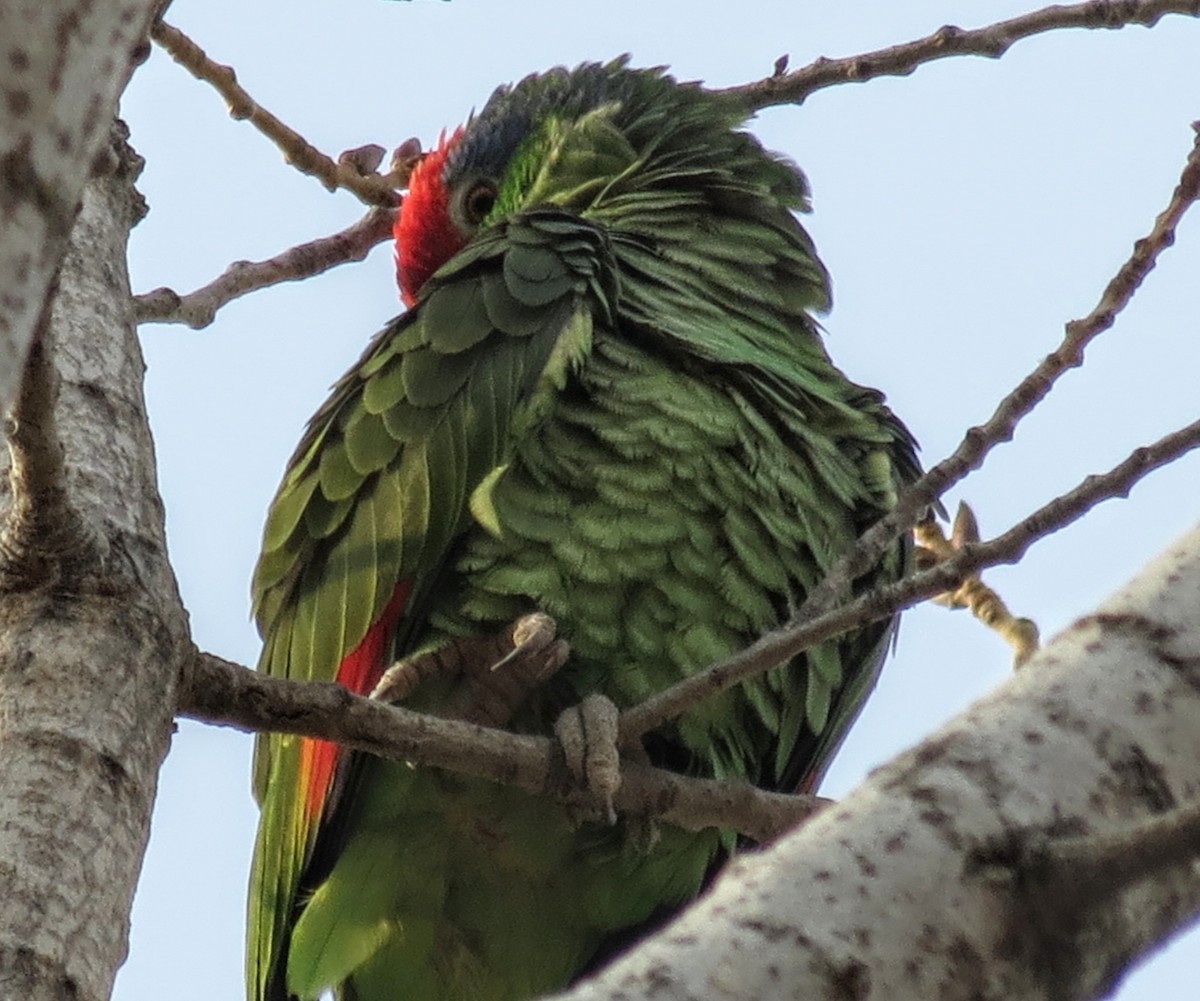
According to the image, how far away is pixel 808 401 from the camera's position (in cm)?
300

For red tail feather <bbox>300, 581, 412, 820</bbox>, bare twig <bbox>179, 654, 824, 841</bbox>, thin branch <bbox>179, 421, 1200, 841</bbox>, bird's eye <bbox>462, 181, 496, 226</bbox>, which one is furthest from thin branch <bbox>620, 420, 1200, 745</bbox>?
bird's eye <bbox>462, 181, 496, 226</bbox>

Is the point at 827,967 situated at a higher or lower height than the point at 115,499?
lower

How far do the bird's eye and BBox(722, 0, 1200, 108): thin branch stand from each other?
1.15 meters

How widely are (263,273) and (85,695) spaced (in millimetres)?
1373

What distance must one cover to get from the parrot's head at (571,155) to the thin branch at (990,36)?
2.02ft

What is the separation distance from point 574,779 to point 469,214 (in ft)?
6.69

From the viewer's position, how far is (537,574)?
2650 mm

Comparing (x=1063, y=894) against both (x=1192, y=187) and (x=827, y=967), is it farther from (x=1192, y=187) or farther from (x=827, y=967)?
(x=1192, y=187)

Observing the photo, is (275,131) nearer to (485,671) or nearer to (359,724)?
(485,671)

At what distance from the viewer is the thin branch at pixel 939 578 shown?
1769 mm

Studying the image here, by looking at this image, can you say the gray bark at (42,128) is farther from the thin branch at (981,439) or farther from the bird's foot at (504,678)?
the bird's foot at (504,678)

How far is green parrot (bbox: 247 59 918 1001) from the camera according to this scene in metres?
2.66

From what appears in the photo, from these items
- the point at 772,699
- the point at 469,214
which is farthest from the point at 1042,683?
the point at 469,214

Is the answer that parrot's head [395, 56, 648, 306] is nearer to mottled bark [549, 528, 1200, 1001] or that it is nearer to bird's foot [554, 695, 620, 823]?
bird's foot [554, 695, 620, 823]
